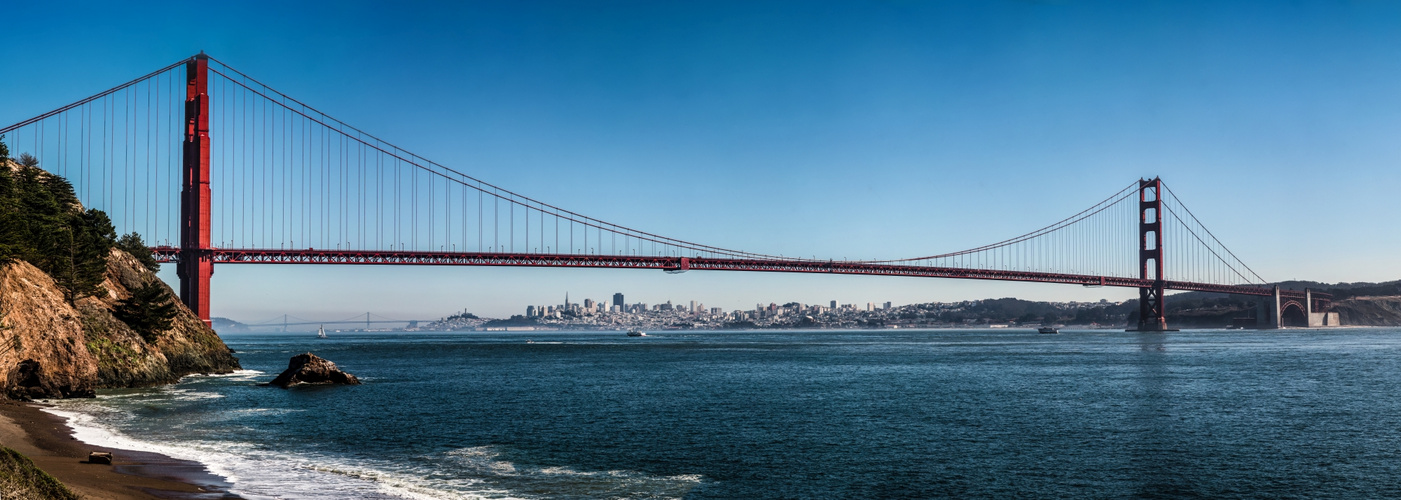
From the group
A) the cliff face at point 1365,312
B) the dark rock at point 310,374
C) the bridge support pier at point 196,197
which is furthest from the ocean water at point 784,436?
the cliff face at point 1365,312

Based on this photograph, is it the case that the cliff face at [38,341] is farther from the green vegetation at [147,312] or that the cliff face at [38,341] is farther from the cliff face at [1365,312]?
the cliff face at [1365,312]

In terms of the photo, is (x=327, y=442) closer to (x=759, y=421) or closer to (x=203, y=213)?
(x=759, y=421)

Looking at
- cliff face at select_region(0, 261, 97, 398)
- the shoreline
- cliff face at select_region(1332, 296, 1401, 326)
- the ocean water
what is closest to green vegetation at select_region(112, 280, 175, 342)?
the ocean water

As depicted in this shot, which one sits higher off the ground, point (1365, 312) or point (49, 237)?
point (49, 237)

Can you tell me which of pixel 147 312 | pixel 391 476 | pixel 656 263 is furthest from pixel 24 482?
pixel 656 263

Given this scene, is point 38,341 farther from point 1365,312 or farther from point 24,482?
point 1365,312

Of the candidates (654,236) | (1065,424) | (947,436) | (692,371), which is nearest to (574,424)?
(947,436)
